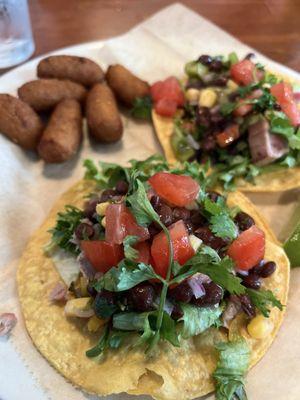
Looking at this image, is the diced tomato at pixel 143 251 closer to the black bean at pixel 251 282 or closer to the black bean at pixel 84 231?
the black bean at pixel 84 231

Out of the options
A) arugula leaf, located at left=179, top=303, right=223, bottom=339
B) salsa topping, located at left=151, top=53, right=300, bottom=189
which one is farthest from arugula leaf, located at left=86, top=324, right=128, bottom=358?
salsa topping, located at left=151, top=53, right=300, bottom=189

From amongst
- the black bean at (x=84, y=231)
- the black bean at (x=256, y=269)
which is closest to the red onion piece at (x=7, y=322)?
the black bean at (x=84, y=231)

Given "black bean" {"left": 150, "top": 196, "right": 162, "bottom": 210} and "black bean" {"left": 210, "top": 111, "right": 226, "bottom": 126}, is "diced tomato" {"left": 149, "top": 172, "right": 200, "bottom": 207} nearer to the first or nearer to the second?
"black bean" {"left": 150, "top": 196, "right": 162, "bottom": 210}

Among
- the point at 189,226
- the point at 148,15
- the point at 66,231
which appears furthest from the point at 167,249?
the point at 148,15

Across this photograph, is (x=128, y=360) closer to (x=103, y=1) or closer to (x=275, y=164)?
(x=275, y=164)

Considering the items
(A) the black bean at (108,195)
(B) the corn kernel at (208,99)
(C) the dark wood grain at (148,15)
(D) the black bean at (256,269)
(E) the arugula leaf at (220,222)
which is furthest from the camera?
(C) the dark wood grain at (148,15)

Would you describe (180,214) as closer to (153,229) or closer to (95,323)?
(153,229)

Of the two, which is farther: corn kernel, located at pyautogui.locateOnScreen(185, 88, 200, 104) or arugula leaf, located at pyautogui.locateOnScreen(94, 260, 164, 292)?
corn kernel, located at pyautogui.locateOnScreen(185, 88, 200, 104)
